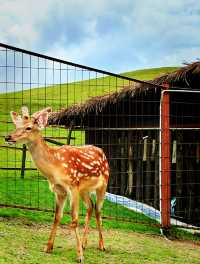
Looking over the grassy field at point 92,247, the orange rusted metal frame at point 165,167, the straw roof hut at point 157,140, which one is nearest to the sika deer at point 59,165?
the grassy field at point 92,247

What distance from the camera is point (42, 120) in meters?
6.94

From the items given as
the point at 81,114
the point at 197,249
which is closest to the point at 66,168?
the point at 197,249

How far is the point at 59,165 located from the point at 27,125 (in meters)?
0.63

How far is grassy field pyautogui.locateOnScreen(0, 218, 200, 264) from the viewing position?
22.2ft

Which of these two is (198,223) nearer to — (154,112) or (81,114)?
(154,112)

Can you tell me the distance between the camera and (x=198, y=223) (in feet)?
39.1

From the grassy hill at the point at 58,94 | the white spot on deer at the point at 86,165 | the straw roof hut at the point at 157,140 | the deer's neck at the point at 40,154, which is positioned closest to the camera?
the deer's neck at the point at 40,154

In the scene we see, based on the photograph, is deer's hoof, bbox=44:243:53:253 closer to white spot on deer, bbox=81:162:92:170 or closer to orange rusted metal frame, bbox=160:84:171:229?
white spot on deer, bbox=81:162:92:170

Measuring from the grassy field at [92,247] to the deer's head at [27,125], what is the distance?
1.29 metres

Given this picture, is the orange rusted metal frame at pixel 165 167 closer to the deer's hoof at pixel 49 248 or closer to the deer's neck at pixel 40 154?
the deer's hoof at pixel 49 248

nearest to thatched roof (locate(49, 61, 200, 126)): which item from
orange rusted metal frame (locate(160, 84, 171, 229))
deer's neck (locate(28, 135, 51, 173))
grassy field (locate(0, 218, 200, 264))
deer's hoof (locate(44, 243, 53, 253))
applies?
orange rusted metal frame (locate(160, 84, 171, 229))

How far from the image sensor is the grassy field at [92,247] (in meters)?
6.78

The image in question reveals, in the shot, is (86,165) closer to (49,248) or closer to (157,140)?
(49,248)

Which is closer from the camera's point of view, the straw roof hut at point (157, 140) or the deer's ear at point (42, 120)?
the deer's ear at point (42, 120)
